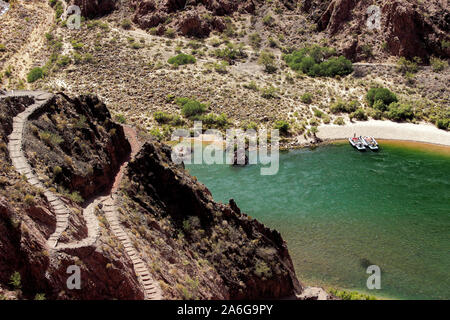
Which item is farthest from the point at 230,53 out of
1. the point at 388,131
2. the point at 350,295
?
the point at 350,295

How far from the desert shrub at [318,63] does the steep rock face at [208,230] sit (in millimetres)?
62188

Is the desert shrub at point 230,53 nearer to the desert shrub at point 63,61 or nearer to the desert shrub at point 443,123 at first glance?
the desert shrub at point 63,61

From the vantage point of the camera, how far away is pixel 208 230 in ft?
93.7

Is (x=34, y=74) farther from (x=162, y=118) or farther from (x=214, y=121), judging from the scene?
(x=214, y=121)

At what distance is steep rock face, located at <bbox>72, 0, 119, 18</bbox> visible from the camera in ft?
320

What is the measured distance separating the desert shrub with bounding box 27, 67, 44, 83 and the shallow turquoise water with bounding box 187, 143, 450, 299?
36449 millimetres

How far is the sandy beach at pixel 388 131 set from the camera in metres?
71.6

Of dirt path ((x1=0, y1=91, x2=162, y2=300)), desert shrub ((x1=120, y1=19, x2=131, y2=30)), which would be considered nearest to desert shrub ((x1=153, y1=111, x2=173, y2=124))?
desert shrub ((x1=120, y1=19, x2=131, y2=30))

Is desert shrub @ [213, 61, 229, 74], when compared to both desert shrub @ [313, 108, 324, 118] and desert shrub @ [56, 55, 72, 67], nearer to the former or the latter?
desert shrub @ [313, 108, 324, 118]

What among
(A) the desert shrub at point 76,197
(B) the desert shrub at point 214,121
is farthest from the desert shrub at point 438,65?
(A) the desert shrub at point 76,197

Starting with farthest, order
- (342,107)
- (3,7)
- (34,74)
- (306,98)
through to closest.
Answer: (3,7) → (306,98) → (342,107) → (34,74)

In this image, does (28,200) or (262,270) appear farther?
(262,270)

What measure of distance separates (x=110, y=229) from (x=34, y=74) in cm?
6587

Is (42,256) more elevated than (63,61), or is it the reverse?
(63,61)
